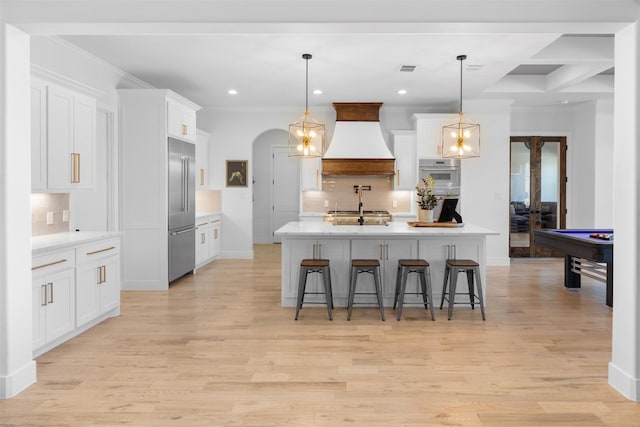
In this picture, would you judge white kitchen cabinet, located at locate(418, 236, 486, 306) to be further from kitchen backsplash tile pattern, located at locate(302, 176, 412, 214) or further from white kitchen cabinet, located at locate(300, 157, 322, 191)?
white kitchen cabinet, located at locate(300, 157, 322, 191)

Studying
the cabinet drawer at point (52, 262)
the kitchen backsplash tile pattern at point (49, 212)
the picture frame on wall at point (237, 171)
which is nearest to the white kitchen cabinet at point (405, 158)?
the picture frame on wall at point (237, 171)

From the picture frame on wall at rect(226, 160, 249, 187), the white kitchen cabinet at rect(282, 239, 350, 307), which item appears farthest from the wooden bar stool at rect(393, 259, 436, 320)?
the picture frame on wall at rect(226, 160, 249, 187)

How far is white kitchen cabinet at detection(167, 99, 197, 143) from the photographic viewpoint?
21.1ft

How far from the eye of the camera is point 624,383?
3.09 m

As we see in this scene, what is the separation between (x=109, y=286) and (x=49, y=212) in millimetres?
917

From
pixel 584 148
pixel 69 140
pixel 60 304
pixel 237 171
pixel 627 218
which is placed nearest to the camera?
pixel 627 218

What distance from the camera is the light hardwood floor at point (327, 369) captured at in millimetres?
2816

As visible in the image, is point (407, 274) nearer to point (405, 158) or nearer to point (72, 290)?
point (72, 290)

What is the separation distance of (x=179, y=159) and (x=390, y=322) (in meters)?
3.79

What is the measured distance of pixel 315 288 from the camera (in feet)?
17.6

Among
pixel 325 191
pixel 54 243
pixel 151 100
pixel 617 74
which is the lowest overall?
pixel 54 243

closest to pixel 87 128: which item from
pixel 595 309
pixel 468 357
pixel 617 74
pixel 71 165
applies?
pixel 71 165

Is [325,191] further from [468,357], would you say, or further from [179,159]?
[468,357]

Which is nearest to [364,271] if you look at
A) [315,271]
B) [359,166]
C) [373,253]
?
[373,253]
